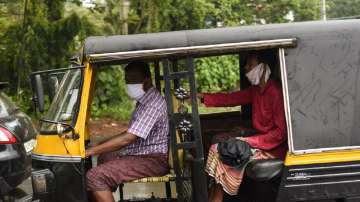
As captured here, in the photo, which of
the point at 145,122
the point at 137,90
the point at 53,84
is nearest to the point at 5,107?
the point at 53,84

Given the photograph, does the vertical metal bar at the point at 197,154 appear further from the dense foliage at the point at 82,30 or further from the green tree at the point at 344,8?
the green tree at the point at 344,8

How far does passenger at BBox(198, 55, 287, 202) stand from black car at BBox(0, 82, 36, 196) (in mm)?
2594

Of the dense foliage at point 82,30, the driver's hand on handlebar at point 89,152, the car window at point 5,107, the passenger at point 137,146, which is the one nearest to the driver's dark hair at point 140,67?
the passenger at point 137,146

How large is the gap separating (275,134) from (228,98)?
1153 mm

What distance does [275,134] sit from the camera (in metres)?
4.43

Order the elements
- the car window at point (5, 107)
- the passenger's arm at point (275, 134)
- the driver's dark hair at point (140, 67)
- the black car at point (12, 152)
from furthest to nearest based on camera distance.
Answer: the car window at point (5, 107)
the black car at point (12, 152)
the driver's dark hair at point (140, 67)
the passenger's arm at point (275, 134)

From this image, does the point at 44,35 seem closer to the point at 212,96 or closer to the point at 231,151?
the point at 212,96

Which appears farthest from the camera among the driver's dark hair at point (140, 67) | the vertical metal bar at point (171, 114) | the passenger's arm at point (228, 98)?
the passenger's arm at point (228, 98)

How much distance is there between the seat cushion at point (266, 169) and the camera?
425cm

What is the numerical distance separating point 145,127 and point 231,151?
707 millimetres

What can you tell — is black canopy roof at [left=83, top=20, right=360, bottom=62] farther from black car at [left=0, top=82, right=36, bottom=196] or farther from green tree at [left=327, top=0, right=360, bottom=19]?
green tree at [left=327, top=0, right=360, bottom=19]

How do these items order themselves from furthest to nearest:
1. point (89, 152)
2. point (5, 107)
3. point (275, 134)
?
point (5, 107), point (275, 134), point (89, 152)

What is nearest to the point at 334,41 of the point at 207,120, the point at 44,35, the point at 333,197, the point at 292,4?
the point at 333,197

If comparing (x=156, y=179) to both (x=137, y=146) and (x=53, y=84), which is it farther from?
(x=53, y=84)
